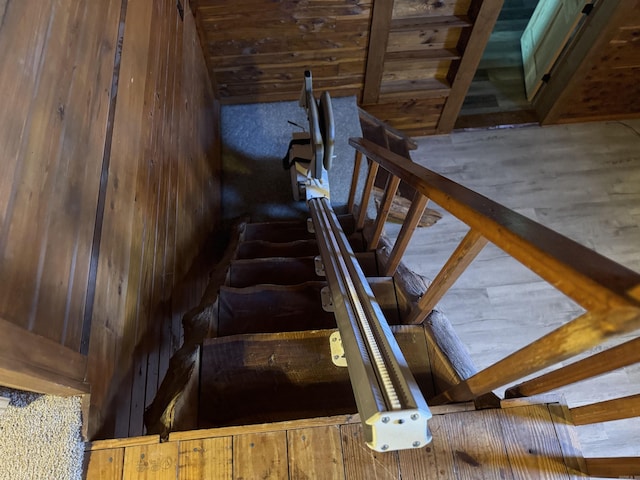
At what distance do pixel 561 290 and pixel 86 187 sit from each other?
116 cm

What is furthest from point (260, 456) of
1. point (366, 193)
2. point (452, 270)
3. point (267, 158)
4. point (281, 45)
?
point (281, 45)

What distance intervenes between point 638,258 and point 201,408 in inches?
142

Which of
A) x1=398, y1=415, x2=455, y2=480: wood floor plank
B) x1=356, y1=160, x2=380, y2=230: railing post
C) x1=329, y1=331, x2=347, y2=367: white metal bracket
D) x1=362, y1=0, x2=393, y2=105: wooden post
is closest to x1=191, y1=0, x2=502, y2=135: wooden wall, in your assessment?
x1=362, y1=0, x2=393, y2=105: wooden post

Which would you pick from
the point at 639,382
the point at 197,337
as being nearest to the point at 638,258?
the point at 639,382

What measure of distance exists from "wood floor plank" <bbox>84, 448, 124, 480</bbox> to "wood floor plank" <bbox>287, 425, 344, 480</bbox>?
423mm

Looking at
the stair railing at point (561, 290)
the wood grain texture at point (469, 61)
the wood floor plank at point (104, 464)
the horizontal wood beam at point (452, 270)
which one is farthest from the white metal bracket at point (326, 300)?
the wood grain texture at point (469, 61)

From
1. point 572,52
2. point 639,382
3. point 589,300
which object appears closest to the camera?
point 589,300

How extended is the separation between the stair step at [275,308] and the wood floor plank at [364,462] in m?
0.74

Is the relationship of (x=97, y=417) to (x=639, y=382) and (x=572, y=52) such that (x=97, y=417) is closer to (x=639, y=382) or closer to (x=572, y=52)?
(x=639, y=382)

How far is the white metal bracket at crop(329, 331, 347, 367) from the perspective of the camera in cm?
146

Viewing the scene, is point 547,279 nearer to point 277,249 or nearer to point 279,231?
point 277,249

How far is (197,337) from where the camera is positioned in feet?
5.42

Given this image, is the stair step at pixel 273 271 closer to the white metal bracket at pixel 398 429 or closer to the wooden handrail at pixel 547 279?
the wooden handrail at pixel 547 279

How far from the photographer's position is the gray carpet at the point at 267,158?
11.7 ft
